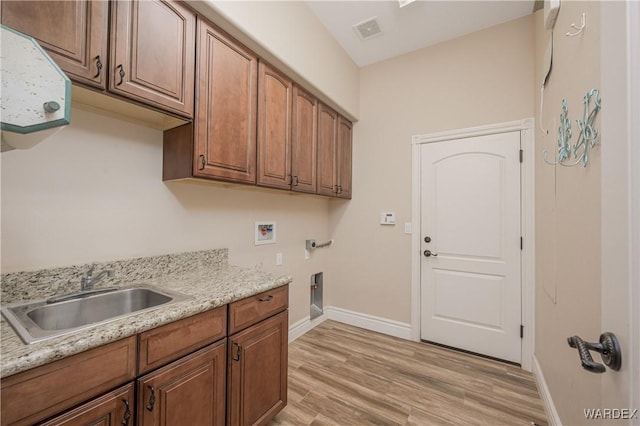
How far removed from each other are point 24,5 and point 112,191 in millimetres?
813

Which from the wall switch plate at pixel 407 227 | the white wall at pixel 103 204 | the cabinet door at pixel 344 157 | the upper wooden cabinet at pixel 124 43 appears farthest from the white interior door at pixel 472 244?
the upper wooden cabinet at pixel 124 43

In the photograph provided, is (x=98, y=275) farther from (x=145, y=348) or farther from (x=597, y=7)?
(x=597, y=7)

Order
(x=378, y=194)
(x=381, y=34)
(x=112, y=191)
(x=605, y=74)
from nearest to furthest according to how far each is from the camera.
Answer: (x=605, y=74)
(x=112, y=191)
(x=381, y=34)
(x=378, y=194)

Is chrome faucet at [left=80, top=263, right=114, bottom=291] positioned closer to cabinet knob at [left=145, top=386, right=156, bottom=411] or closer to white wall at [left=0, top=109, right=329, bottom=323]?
white wall at [left=0, top=109, right=329, bottom=323]

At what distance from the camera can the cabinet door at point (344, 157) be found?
2921 mm

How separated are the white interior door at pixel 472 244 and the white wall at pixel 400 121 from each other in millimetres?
196

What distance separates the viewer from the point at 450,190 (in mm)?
2602

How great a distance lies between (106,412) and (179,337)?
295 millimetres

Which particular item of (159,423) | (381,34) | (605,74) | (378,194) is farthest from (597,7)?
(159,423)

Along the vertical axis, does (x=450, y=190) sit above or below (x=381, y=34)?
below

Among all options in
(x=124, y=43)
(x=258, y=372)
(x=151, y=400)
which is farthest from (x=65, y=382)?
(x=124, y=43)

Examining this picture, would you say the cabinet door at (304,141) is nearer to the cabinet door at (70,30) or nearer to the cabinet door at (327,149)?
→ the cabinet door at (327,149)

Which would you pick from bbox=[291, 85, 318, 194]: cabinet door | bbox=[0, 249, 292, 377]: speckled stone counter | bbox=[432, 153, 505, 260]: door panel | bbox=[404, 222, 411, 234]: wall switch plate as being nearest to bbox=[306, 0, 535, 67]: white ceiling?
bbox=[291, 85, 318, 194]: cabinet door

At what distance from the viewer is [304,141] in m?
2.39
